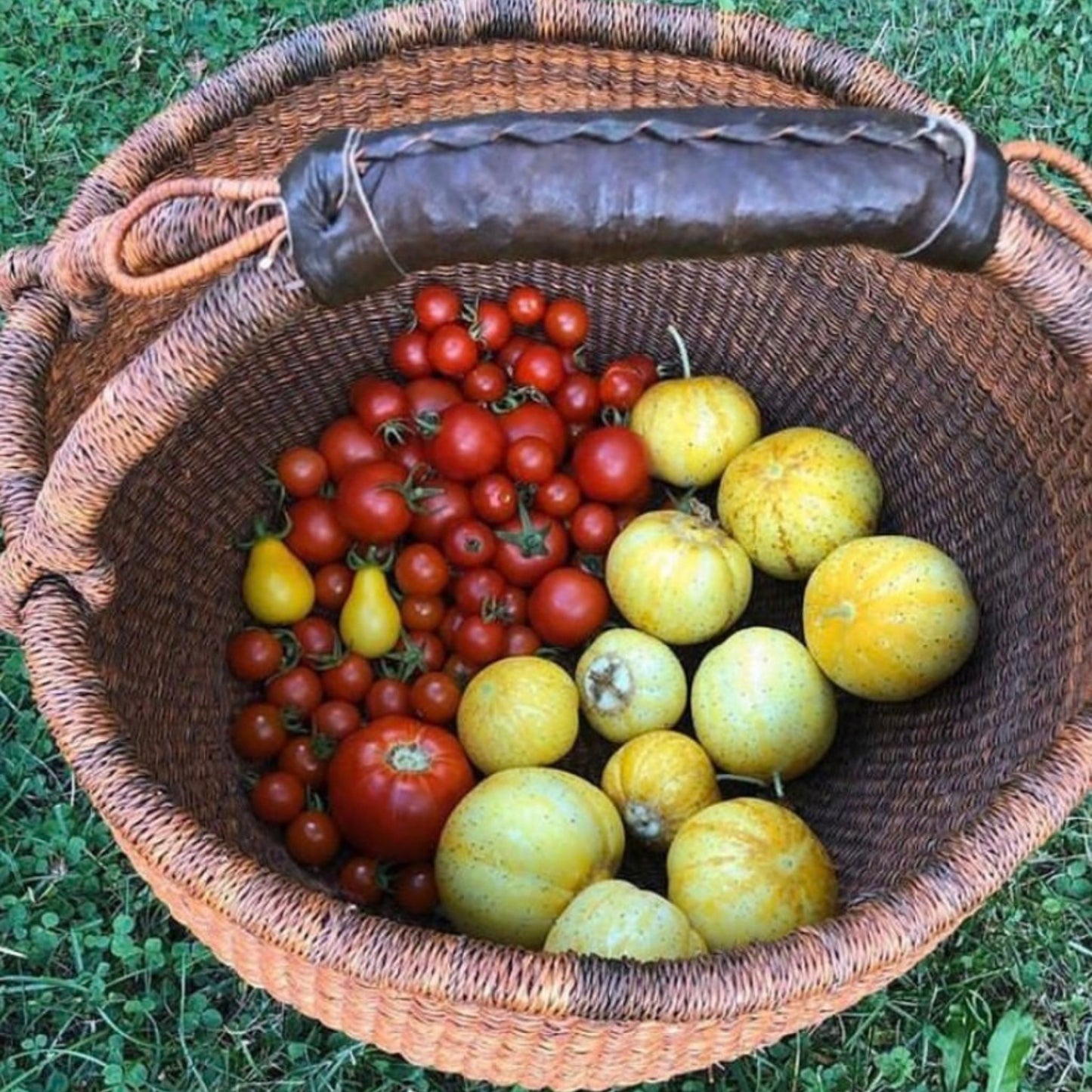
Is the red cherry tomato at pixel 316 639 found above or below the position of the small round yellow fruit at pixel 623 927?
below

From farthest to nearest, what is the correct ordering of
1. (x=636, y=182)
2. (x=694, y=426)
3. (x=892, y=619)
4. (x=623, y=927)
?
1. (x=694, y=426)
2. (x=892, y=619)
3. (x=623, y=927)
4. (x=636, y=182)

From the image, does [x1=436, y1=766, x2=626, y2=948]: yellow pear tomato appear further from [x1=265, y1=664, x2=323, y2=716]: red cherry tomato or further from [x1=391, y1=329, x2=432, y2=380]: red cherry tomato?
[x1=391, y1=329, x2=432, y2=380]: red cherry tomato

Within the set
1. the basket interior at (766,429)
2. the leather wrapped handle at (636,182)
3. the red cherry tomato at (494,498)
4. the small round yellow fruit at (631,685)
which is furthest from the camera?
the red cherry tomato at (494,498)

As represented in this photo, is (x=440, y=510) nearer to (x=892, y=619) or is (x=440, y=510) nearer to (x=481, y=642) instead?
(x=481, y=642)

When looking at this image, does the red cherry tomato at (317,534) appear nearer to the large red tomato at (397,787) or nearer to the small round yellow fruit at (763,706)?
the large red tomato at (397,787)

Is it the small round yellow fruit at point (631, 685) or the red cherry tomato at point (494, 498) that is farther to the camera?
the red cherry tomato at point (494, 498)

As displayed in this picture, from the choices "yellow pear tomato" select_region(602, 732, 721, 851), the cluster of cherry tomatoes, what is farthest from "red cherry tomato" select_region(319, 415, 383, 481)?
"yellow pear tomato" select_region(602, 732, 721, 851)

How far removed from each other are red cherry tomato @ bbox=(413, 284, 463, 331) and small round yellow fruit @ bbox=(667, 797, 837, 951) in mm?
610

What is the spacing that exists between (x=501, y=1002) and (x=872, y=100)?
903mm

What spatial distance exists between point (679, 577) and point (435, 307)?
1.30 feet

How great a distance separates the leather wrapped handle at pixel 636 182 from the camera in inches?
36.2

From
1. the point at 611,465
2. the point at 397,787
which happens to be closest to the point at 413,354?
the point at 611,465

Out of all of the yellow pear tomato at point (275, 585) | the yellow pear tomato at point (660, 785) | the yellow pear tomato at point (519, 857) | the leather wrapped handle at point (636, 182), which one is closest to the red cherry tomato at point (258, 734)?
the yellow pear tomato at point (275, 585)

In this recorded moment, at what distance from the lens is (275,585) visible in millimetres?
1481
